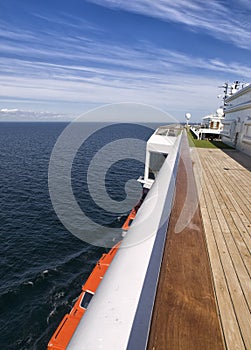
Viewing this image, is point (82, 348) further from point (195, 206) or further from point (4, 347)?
point (4, 347)

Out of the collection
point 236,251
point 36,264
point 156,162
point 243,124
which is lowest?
point 36,264

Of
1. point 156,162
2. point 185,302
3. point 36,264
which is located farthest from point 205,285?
point 156,162

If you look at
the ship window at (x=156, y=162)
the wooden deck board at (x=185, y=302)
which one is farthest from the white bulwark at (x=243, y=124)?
the wooden deck board at (x=185, y=302)

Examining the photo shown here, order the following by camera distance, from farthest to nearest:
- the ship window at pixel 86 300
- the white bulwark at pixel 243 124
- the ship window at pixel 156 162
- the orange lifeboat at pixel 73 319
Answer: the ship window at pixel 156 162, the white bulwark at pixel 243 124, the ship window at pixel 86 300, the orange lifeboat at pixel 73 319

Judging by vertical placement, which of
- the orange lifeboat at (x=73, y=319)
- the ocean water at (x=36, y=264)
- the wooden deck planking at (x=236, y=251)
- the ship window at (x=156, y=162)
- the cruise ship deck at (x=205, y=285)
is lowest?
the ocean water at (x=36, y=264)

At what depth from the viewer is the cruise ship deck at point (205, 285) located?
155cm

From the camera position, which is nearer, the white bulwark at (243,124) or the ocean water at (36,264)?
the ocean water at (36,264)

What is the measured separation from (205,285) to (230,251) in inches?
54.1

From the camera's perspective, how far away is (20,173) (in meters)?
27.3

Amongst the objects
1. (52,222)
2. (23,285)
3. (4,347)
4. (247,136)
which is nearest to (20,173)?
(52,222)

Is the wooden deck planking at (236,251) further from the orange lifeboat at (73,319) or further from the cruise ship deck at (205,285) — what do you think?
the orange lifeboat at (73,319)

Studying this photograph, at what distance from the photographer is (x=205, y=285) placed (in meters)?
2.14

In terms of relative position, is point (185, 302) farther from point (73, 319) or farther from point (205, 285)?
point (73, 319)

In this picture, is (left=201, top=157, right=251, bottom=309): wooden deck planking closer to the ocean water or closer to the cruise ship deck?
the cruise ship deck
